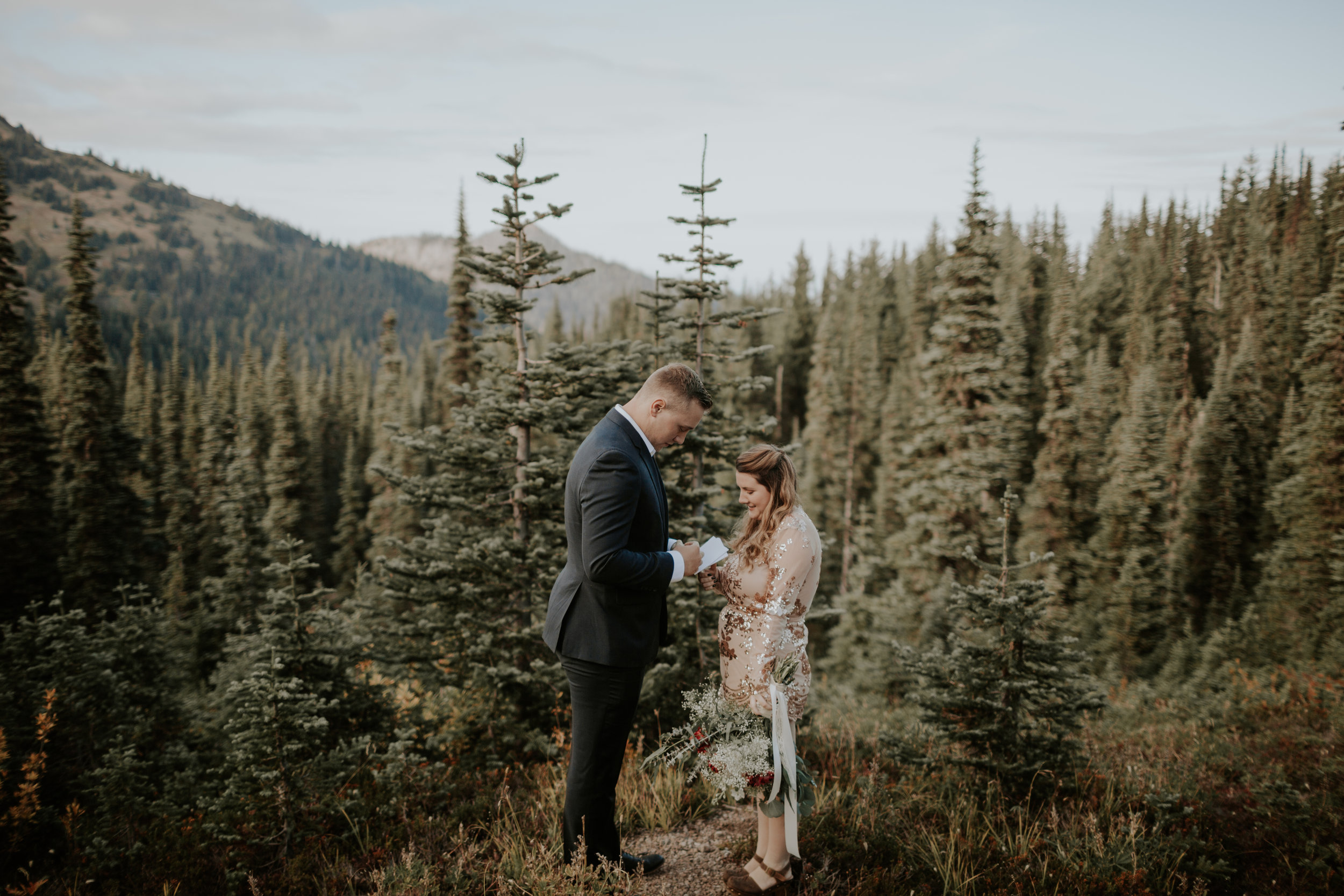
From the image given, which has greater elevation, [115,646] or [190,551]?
[115,646]

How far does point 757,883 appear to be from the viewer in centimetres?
429

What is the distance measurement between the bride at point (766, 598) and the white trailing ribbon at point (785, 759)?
0.08 metres

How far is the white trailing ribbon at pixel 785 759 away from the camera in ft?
13.3

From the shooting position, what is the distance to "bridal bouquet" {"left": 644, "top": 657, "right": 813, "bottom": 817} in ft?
13.2

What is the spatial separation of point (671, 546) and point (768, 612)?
726 millimetres

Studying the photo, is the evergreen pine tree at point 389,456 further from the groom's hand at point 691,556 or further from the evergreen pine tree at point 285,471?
the groom's hand at point 691,556

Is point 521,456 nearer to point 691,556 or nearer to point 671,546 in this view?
point 671,546

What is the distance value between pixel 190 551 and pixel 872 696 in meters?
48.8

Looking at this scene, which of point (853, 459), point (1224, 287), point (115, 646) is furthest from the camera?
point (1224, 287)

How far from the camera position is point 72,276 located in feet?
96.5

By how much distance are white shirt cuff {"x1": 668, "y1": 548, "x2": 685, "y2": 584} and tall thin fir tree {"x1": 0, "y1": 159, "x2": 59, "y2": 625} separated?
102 ft

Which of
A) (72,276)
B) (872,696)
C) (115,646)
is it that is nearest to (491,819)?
(115,646)

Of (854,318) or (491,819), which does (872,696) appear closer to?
(491,819)

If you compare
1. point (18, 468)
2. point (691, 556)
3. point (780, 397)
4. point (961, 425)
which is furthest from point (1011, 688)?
point (780, 397)
